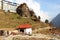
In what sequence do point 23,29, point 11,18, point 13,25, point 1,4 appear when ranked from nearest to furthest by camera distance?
point 23,29 → point 13,25 → point 11,18 → point 1,4

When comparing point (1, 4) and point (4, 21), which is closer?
point (4, 21)

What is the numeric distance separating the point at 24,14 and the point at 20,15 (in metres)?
1.93

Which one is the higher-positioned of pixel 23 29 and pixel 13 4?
pixel 13 4

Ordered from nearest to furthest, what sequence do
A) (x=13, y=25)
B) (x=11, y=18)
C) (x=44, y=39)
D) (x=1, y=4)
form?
(x=44, y=39)
(x=13, y=25)
(x=11, y=18)
(x=1, y=4)

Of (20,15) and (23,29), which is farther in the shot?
(20,15)

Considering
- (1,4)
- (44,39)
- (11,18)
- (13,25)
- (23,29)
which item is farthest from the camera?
(1,4)

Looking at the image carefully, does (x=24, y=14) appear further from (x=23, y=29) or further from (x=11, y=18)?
(x=23, y=29)

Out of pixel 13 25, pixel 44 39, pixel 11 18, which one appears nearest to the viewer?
pixel 44 39

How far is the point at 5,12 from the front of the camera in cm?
7569

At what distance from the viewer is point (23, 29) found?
162 feet

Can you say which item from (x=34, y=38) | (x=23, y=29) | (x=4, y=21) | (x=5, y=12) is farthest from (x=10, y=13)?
(x=34, y=38)

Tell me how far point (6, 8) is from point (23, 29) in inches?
1269

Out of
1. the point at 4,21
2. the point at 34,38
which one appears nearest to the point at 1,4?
the point at 4,21

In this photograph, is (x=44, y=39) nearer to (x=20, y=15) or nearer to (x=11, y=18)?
(x=11, y=18)
